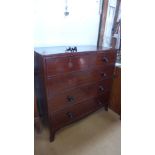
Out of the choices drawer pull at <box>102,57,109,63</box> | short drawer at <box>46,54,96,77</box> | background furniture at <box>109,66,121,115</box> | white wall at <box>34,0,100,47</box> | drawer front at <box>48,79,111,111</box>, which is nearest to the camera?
short drawer at <box>46,54,96,77</box>

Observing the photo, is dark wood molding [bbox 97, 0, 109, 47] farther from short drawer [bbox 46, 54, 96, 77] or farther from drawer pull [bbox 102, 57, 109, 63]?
short drawer [bbox 46, 54, 96, 77]

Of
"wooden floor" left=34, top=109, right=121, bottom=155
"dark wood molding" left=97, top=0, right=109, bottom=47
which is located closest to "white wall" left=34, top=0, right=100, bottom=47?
"dark wood molding" left=97, top=0, right=109, bottom=47

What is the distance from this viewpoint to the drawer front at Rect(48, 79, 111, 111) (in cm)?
143

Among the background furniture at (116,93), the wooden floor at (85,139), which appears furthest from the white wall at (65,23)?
the wooden floor at (85,139)

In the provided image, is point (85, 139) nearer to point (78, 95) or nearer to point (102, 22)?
point (78, 95)

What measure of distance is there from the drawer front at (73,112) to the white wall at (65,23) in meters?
0.83

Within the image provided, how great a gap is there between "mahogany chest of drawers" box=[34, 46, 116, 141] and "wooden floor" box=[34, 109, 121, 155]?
0.13 meters

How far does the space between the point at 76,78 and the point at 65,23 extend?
0.74 m

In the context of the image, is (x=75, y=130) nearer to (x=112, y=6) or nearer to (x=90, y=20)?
(x=90, y=20)

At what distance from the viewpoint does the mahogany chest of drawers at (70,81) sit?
1296mm

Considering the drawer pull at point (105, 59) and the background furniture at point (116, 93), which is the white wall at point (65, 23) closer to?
the drawer pull at point (105, 59)
